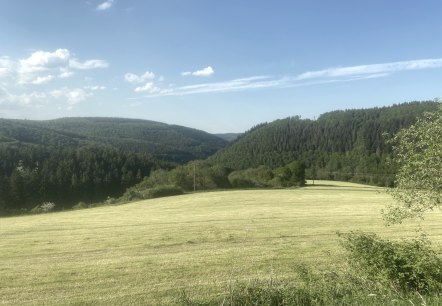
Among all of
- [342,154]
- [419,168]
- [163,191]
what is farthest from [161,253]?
[342,154]

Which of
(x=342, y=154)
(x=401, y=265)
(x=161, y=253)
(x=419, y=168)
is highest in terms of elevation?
(x=419, y=168)

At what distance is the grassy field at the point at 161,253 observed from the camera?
13.5 meters

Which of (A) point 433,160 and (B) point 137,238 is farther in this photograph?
(B) point 137,238

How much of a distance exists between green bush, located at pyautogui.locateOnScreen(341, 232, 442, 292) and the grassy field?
2339 millimetres

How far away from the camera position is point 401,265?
1046 cm

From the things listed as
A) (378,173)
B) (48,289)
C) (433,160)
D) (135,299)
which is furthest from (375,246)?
(378,173)

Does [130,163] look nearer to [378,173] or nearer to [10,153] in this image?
[10,153]

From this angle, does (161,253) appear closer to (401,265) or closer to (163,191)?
(401,265)

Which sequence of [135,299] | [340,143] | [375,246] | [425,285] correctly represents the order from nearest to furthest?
[425,285], [375,246], [135,299], [340,143]

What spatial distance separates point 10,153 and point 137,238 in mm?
127459

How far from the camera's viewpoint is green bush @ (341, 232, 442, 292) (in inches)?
398

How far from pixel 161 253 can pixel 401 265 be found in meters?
12.3

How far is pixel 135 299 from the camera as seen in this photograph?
488 inches

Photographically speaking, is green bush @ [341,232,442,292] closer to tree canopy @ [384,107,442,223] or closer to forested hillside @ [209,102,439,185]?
tree canopy @ [384,107,442,223]
